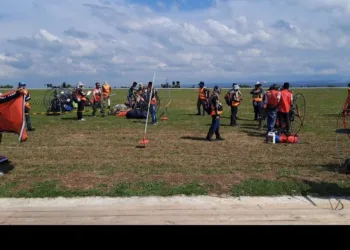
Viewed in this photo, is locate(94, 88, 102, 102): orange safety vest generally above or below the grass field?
above

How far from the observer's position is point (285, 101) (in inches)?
526

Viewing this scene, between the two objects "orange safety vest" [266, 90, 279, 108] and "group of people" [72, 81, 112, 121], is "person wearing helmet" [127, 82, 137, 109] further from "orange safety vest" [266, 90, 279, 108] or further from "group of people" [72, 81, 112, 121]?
"orange safety vest" [266, 90, 279, 108]

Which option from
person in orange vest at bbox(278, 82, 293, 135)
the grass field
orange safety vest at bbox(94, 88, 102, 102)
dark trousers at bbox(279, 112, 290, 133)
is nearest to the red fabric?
person in orange vest at bbox(278, 82, 293, 135)

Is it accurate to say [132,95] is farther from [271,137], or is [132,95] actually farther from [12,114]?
[12,114]

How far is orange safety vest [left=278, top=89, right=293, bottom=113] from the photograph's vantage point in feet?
43.9

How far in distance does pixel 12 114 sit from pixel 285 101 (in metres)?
9.06

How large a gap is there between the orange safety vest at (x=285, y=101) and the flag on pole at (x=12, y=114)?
345 inches

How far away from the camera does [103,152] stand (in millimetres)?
11555

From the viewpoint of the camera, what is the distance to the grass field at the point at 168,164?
24.5ft

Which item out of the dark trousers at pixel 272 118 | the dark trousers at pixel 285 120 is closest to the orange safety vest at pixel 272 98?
the dark trousers at pixel 272 118

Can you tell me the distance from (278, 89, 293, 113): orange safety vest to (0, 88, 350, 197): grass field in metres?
1.35

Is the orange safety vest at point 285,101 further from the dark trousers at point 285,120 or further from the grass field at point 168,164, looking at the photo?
the grass field at point 168,164

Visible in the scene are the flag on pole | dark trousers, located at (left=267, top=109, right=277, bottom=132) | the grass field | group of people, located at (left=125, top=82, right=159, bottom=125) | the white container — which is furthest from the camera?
group of people, located at (left=125, top=82, right=159, bottom=125)
